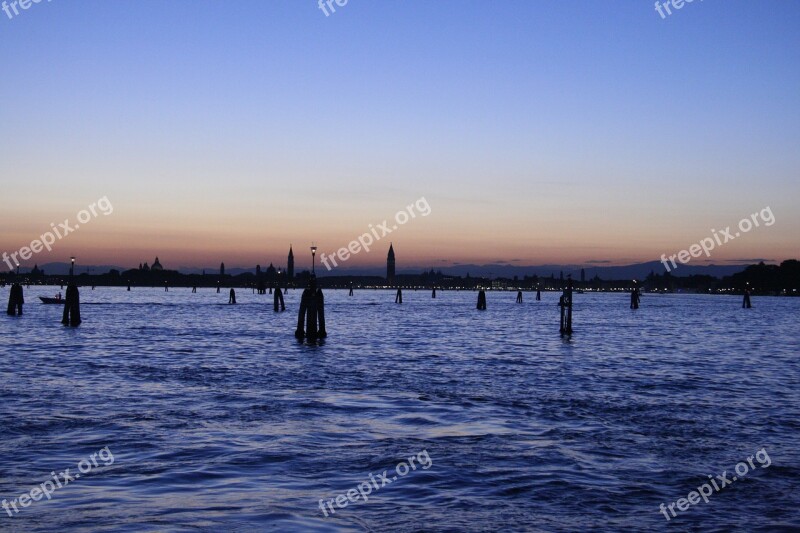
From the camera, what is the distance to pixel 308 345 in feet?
134

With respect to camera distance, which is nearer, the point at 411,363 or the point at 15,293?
the point at 411,363

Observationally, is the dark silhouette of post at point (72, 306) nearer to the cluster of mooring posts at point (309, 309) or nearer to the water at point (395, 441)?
the cluster of mooring posts at point (309, 309)

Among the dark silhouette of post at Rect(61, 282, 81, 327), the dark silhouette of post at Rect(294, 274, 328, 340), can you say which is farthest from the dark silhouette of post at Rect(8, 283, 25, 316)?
the dark silhouette of post at Rect(294, 274, 328, 340)

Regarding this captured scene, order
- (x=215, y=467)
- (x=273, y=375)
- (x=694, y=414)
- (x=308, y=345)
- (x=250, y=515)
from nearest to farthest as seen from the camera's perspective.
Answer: (x=250, y=515)
(x=215, y=467)
(x=694, y=414)
(x=273, y=375)
(x=308, y=345)

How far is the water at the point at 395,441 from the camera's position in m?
10.3

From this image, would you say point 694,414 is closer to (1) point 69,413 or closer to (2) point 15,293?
(1) point 69,413

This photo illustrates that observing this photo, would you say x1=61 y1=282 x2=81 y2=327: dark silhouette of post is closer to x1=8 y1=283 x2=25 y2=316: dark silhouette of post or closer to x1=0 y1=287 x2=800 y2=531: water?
x1=8 y1=283 x2=25 y2=316: dark silhouette of post

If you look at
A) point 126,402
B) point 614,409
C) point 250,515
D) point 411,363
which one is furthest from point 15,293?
point 250,515

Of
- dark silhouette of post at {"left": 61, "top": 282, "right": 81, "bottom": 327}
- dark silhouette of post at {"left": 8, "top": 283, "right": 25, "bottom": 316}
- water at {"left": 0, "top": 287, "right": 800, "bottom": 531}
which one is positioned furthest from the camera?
dark silhouette of post at {"left": 8, "top": 283, "right": 25, "bottom": 316}

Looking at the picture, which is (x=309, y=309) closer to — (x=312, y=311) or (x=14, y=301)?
(x=312, y=311)

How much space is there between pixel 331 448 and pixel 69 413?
266 inches

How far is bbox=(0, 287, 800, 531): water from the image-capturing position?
10.3 meters

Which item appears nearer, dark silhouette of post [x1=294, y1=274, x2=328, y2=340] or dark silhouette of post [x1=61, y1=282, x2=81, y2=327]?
dark silhouette of post [x1=294, y1=274, x2=328, y2=340]

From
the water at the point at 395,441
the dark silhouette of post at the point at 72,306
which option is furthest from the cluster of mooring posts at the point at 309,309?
the water at the point at 395,441
